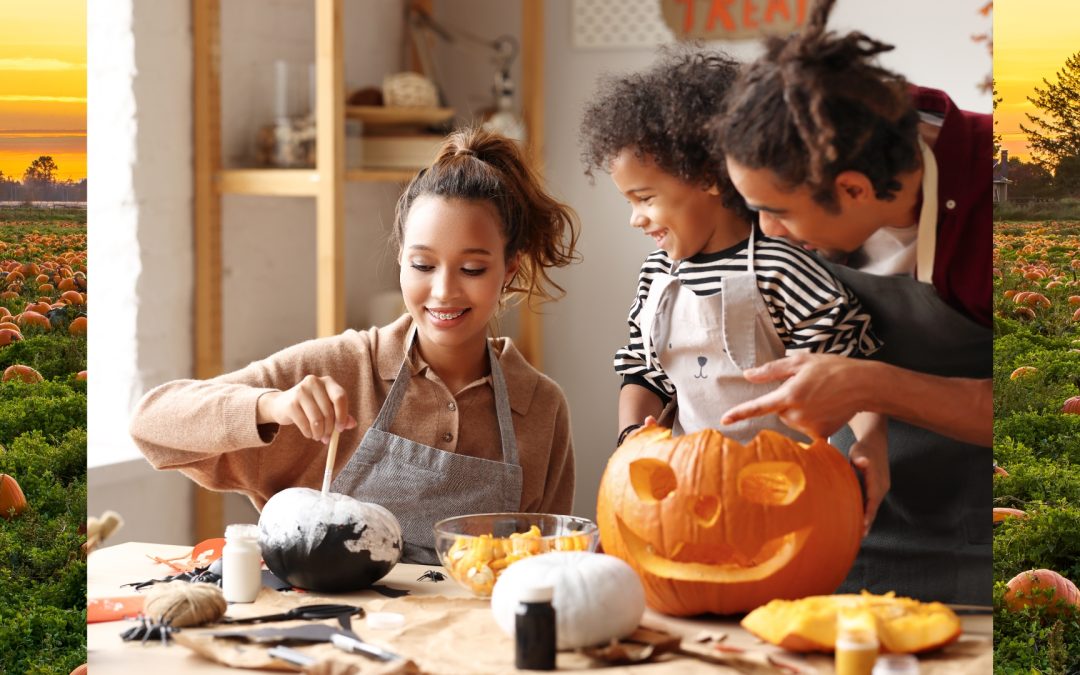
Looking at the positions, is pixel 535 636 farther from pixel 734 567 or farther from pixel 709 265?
pixel 709 265

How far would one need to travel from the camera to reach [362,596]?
1214 mm

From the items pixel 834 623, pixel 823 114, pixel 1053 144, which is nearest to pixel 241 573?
pixel 834 623

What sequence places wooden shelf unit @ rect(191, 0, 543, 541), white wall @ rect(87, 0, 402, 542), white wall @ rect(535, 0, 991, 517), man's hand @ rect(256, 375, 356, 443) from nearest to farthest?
1. man's hand @ rect(256, 375, 356, 443)
2. white wall @ rect(87, 0, 402, 542)
3. wooden shelf unit @ rect(191, 0, 543, 541)
4. white wall @ rect(535, 0, 991, 517)

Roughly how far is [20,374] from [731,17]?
8.29 feet

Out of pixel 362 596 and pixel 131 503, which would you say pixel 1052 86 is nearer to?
pixel 362 596

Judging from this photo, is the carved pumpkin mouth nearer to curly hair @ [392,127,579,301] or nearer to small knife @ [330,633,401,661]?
small knife @ [330,633,401,661]

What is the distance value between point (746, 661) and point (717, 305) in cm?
40

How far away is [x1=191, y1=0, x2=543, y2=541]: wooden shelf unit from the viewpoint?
2.65 meters

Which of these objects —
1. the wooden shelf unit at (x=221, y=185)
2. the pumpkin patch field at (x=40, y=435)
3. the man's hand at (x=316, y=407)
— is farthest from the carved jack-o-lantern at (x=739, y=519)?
the wooden shelf unit at (x=221, y=185)

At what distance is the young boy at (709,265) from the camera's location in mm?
1199

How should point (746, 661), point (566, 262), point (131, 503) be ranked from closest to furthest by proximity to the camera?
point (746, 661) → point (566, 262) → point (131, 503)

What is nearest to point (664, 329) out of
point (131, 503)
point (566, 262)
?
point (566, 262)

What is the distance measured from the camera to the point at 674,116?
1188mm

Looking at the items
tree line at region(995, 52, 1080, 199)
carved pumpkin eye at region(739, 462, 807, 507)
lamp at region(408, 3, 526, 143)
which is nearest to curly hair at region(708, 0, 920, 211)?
tree line at region(995, 52, 1080, 199)
